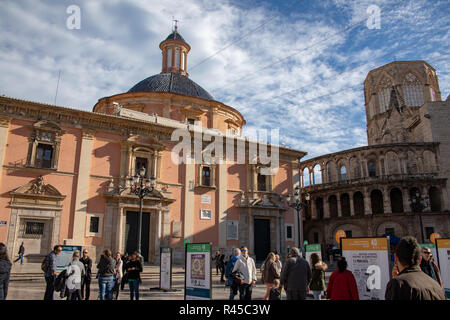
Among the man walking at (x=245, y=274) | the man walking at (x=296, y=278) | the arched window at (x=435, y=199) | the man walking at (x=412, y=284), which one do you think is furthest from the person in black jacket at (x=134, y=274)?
the arched window at (x=435, y=199)

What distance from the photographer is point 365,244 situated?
708cm

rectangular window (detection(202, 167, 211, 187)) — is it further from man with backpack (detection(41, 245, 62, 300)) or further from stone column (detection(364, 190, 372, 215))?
stone column (detection(364, 190, 372, 215))

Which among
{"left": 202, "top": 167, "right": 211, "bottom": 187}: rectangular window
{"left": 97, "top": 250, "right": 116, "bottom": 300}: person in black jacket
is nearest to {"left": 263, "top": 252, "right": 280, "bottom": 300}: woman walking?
{"left": 97, "top": 250, "right": 116, "bottom": 300}: person in black jacket

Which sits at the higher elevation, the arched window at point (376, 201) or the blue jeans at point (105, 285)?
the arched window at point (376, 201)

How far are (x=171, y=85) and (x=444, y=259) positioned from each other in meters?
24.4

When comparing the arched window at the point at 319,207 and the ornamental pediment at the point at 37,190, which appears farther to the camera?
the arched window at the point at 319,207

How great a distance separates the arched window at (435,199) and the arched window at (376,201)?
4.39m

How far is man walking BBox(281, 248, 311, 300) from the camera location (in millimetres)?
6855

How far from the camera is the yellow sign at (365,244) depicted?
687cm

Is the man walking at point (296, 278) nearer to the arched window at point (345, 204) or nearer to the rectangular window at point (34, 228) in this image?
the rectangular window at point (34, 228)

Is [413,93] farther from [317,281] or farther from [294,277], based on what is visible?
[294,277]


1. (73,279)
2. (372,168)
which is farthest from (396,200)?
(73,279)

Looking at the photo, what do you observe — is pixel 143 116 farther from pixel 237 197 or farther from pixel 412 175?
pixel 412 175
